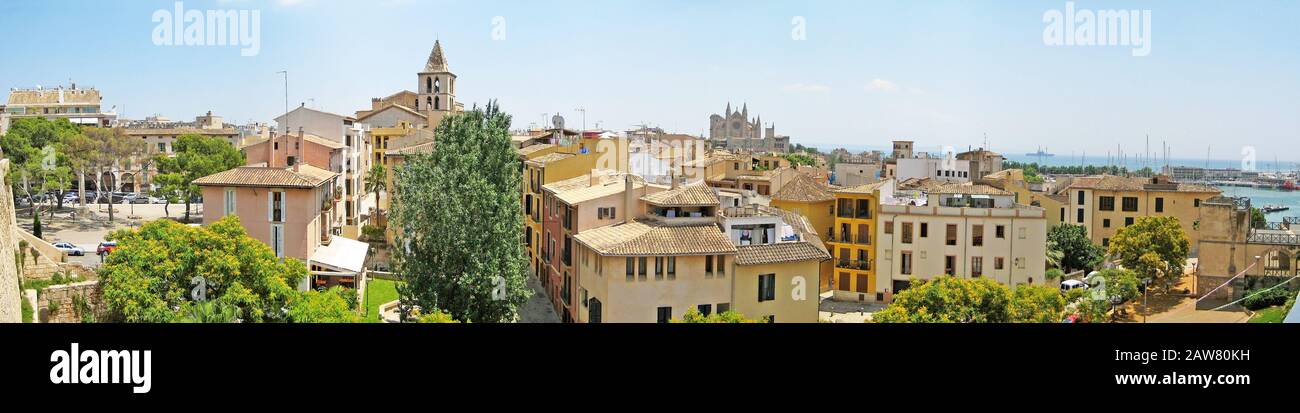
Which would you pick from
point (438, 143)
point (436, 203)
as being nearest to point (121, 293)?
point (436, 203)

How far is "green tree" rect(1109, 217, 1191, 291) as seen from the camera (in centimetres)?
1884

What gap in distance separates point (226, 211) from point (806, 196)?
1161cm

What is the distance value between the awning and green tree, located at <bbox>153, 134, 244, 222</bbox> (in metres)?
6.79

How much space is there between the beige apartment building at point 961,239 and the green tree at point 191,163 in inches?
570

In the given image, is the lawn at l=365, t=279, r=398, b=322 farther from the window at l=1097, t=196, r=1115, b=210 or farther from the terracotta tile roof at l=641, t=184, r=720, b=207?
the window at l=1097, t=196, r=1115, b=210

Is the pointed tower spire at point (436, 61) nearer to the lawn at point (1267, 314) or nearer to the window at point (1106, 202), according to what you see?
the window at point (1106, 202)

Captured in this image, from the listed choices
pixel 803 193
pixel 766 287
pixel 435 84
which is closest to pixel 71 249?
pixel 766 287

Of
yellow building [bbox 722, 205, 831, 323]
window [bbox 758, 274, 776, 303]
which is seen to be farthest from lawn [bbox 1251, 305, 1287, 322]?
Result: window [bbox 758, 274, 776, 303]

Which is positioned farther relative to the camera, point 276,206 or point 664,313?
point 276,206

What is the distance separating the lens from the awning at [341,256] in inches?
579

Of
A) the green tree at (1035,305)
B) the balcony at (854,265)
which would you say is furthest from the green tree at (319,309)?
the balcony at (854,265)

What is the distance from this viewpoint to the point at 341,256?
50.5 ft

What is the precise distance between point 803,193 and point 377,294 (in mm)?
9257

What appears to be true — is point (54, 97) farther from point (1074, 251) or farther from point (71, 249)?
point (1074, 251)
